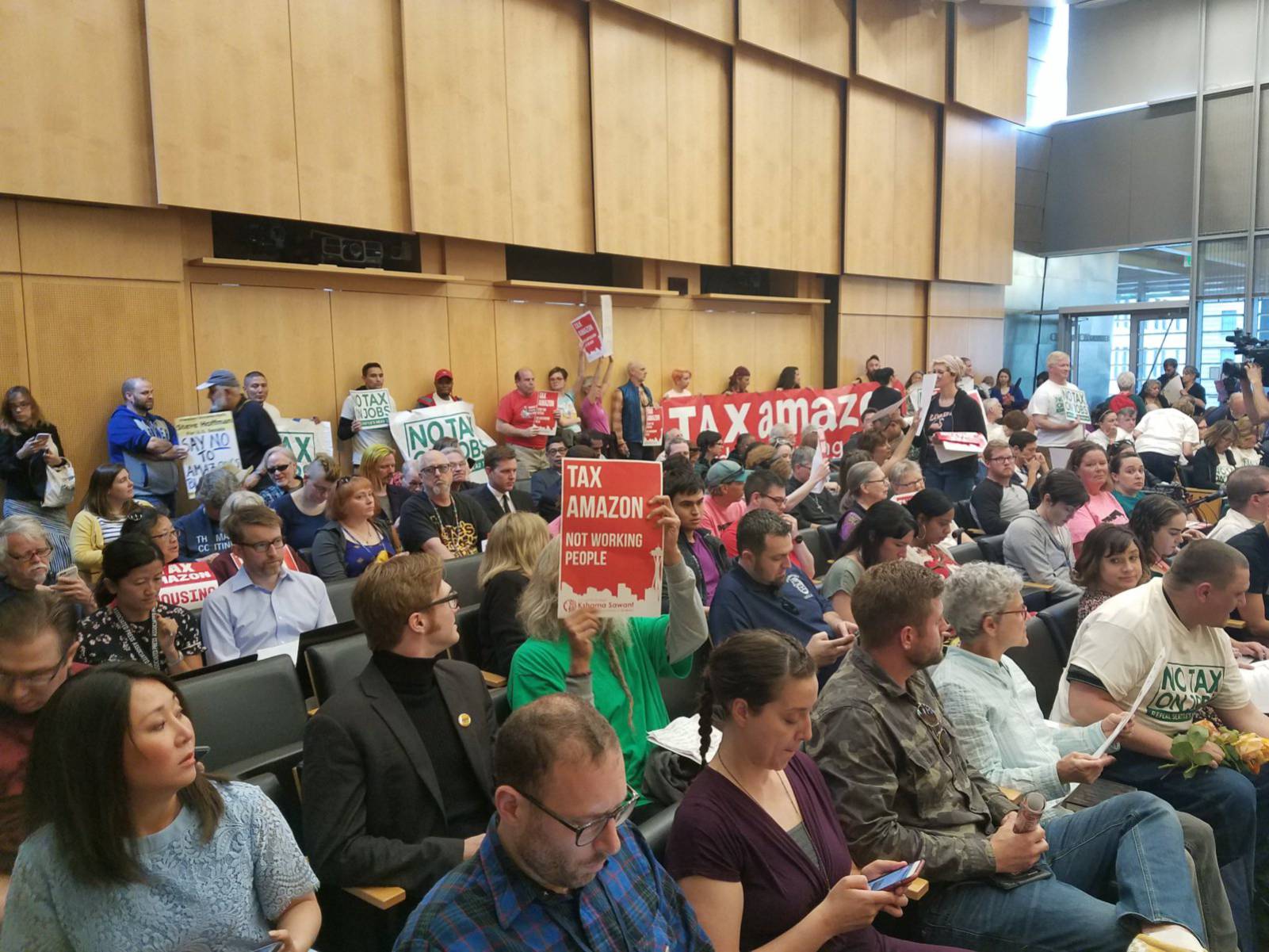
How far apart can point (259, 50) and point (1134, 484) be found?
24.3ft

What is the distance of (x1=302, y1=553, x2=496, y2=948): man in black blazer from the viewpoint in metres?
2.31

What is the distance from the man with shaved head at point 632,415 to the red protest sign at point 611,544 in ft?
26.3

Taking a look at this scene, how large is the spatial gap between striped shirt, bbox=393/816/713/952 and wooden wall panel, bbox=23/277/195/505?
6644 millimetres

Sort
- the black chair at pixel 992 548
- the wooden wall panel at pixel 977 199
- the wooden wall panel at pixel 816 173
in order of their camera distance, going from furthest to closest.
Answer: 1. the wooden wall panel at pixel 977 199
2. the wooden wall panel at pixel 816 173
3. the black chair at pixel 992 548

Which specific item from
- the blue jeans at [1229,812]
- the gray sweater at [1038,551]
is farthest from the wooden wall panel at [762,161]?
the blue jeans at [1229,812]

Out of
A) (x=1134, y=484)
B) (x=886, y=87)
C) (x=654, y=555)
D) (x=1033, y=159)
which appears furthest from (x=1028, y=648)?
(x=1033, y=159)

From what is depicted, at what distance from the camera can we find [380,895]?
2277 millimetres

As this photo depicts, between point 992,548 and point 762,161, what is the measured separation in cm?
816

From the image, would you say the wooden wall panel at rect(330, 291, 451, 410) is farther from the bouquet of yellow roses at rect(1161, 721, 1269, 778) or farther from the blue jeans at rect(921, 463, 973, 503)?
the bouquet of yellow roses at rect(1161, 721, 1269, 778)

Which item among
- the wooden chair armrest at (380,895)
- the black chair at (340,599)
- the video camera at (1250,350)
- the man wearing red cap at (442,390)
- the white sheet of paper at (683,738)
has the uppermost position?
the video camera at (1250,350)

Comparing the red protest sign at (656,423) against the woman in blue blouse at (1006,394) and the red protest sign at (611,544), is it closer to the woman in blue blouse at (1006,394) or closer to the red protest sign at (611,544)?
the red protest sign at (611,544)

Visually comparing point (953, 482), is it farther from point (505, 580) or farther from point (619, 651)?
point (619, 651)

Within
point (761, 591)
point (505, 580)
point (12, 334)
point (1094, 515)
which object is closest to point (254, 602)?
point (505, 580)

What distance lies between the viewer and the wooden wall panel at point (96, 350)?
6.89 meters
